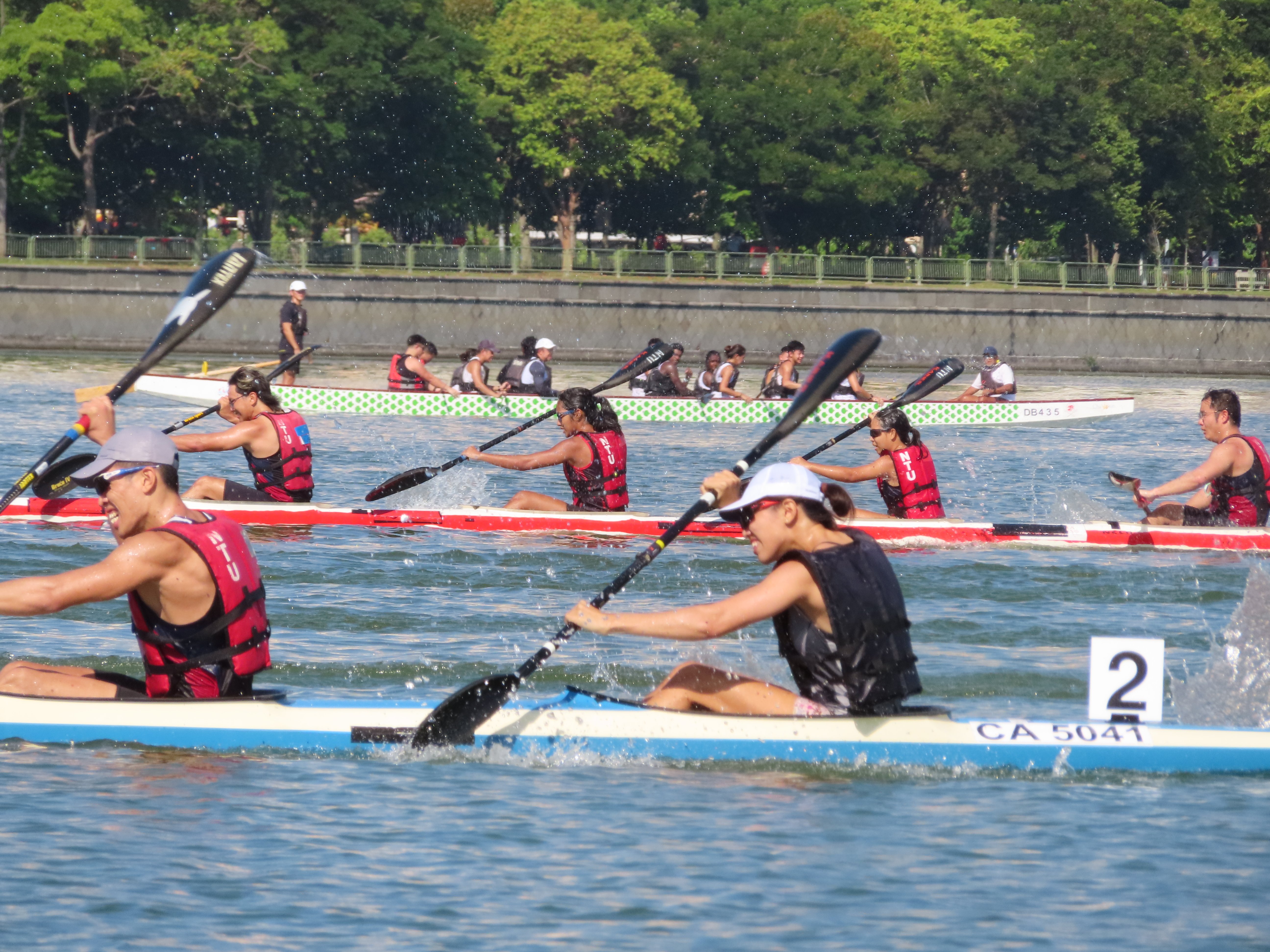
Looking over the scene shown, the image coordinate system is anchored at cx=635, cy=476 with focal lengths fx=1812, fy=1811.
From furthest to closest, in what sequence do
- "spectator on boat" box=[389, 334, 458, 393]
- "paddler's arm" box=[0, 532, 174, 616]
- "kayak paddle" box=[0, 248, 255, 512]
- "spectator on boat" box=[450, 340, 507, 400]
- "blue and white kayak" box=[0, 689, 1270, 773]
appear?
"spectator on boat" box=[389, 334, 458, 393] → "spectator on boat" box=[450, 340, 507, 400] → "kayak paddle" box=[0, 248, 255, 512] → "blue and white kayak" box=[0, 689, 1270, 773] → "paddler's arm" box=[0, 532, 174, 616]

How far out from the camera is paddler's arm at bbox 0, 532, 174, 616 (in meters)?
7.19

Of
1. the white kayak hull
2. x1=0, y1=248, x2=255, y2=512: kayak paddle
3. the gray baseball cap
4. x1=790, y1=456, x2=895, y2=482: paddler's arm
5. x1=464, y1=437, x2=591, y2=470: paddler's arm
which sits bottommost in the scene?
the white kayak hull

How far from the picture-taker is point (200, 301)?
12.7 metres

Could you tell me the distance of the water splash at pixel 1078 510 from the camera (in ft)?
57.9

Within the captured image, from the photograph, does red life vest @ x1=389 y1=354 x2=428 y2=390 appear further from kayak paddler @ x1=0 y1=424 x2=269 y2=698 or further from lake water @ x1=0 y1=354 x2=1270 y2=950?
kayak paddler @ x1=0 y1=424 x2=269 y2=698

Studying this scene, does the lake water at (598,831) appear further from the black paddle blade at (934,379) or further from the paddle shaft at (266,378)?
the black paddle blade at (934,379)

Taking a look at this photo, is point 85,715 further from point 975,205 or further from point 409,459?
point 975,205

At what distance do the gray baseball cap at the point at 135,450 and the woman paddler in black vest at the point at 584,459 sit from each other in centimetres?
655

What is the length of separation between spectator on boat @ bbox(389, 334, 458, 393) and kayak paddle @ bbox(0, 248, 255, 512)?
13.5 metres

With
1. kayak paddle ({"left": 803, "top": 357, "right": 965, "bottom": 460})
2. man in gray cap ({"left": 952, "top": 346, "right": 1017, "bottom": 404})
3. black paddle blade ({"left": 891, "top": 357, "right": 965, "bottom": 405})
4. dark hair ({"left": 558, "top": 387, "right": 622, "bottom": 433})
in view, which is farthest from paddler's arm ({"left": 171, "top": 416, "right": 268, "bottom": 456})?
man in gray cap ({"left": 952, "top": 346, "right": 1017, "bottom": 404})

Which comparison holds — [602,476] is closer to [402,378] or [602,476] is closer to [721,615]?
[721,615]

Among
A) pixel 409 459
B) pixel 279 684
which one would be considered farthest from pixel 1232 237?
pixel 279 684

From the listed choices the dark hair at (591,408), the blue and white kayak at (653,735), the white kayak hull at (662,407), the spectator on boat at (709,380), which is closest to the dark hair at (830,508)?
the blue and white kayak at (653,735)

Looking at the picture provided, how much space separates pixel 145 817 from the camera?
24.2 ft
